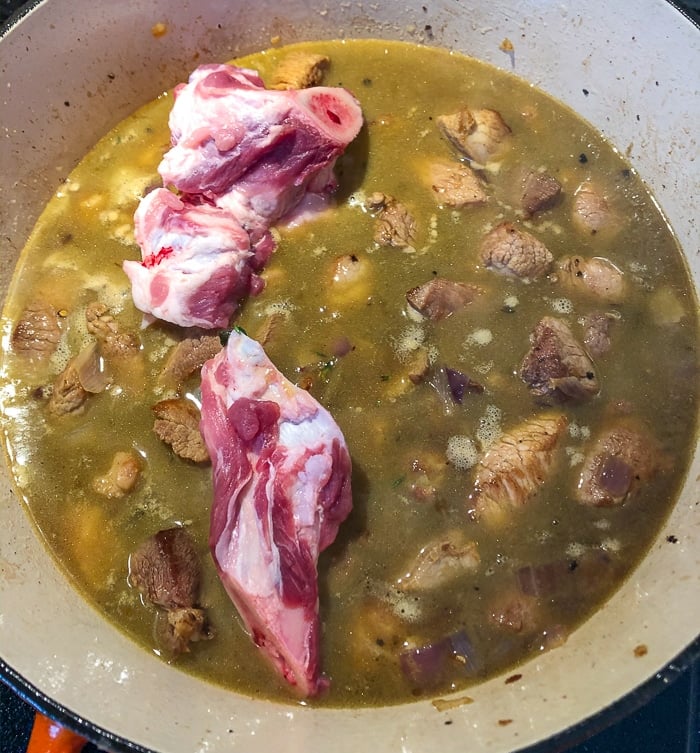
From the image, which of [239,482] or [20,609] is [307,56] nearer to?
[239,482]

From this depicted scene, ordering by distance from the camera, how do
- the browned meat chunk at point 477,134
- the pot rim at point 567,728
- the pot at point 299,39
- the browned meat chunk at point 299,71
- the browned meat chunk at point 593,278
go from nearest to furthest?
1. the pot rim at point 567,728
2. the pot at point 299,39
3. the browned meat chunk at point 593,278
4. the browned meat chunk at point 477,134
5. the browned meat chunk at point 299,71

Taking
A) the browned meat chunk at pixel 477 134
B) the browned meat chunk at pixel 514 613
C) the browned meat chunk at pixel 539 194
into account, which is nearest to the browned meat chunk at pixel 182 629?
the browned meat chunk at pixel 514 613

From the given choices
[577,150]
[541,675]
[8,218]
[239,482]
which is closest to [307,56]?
[577,150]

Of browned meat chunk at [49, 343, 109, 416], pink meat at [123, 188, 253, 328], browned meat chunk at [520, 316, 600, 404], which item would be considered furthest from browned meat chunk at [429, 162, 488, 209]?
browned meat chunk at [49, 343, 109, 416]


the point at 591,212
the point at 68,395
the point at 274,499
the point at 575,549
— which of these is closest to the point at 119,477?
the point at 68,395

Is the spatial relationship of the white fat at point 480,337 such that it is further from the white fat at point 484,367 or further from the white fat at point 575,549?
the white fat at point 575,549
